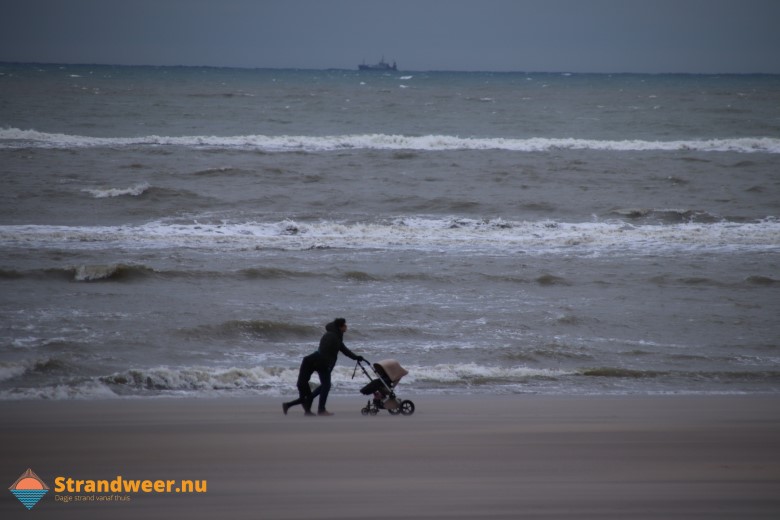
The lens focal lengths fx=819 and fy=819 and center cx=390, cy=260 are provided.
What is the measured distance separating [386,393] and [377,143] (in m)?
30.8

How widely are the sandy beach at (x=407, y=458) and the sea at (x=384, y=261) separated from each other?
113cm

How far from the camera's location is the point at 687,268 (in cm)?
1709

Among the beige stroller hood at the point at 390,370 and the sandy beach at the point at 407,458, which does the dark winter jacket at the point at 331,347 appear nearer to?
the beige stroller hood at the point at 390,370

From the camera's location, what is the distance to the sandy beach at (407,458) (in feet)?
19.5

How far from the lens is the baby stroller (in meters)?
8.48

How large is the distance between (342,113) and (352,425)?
44891 mm

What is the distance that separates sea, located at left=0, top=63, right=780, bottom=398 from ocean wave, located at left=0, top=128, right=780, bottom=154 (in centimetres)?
23

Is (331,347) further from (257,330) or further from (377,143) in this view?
(377,143)

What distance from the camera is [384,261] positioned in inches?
683

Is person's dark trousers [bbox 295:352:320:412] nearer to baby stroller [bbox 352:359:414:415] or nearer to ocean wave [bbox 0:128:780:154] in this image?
baby stroller [bbox 352:359:414:415]

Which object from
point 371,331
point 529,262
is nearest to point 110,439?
point 371,331

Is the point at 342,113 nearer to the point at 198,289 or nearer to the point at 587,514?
the point at 198,289

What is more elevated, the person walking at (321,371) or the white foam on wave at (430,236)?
the person walking at (321,371)

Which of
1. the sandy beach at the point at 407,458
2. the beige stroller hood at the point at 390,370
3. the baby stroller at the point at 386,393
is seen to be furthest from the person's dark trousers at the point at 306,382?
the beige stroller hood at the point at 390,370
